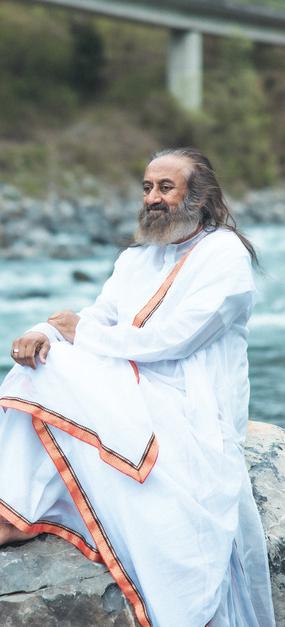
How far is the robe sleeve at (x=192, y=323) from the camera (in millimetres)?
2740

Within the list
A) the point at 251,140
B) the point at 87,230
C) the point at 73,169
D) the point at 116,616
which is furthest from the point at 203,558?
the point at 251,140

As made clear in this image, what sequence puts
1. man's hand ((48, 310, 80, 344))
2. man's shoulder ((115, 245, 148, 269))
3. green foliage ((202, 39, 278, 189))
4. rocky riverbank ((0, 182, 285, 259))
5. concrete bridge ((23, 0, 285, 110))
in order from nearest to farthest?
man's hand ((48, 310, 80, 344))
man's shoulder ((115, 245, 148, 269))
rocky riverbank ((0, 182, 285, 259))
concrete bridge ((23, 0, 285, 110))
green foliage ((202, 39, 278, 189))

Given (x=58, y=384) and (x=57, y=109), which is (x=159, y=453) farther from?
(x=57, y=109)

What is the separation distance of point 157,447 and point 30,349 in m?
0.46

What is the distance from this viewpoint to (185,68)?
30.2m

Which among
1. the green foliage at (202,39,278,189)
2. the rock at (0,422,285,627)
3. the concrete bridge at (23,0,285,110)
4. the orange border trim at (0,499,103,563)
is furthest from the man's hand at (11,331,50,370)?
the green foliage at (202,39,278,189)

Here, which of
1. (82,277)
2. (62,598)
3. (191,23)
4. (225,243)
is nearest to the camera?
(62,598)

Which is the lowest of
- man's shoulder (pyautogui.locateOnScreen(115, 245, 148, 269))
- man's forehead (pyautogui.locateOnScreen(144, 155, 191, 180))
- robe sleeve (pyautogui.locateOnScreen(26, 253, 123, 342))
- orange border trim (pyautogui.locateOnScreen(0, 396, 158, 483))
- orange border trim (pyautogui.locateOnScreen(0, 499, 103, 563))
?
orange border trim (pyautogui.locateOnScreen(0, 499, 103, 563))

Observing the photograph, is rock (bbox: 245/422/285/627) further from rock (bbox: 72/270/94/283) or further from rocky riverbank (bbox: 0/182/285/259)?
rocky riverbank (bbox: 0/182/285/259)

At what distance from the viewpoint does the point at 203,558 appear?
2545mm

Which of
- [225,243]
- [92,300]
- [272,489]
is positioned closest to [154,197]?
[225,243]

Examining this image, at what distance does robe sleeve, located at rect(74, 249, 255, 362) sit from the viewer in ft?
8.99

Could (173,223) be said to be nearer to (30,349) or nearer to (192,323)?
(192,323)

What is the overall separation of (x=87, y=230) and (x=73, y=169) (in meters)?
6.65
